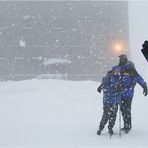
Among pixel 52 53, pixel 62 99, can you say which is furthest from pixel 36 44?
pixel 62 99

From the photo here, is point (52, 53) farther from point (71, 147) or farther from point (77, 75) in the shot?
point (71, 147)

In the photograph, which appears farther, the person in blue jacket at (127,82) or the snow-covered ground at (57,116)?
the person in blue jacket at (127,82)

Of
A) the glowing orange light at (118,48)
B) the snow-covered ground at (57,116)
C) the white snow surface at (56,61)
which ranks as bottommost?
the snow-covered ground at (57,116)

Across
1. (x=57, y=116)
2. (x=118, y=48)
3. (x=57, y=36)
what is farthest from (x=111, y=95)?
(x=57, y=36)

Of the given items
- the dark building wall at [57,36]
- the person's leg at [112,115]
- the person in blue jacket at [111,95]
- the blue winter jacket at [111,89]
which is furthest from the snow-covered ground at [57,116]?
the dark building wall at [57,36]

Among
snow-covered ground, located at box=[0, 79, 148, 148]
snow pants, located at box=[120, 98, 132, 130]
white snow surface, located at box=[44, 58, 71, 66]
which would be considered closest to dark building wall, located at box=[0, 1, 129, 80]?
white snow surface, located at box=[44, 58, 71, 66]

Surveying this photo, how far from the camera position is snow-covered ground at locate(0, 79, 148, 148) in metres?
10.9

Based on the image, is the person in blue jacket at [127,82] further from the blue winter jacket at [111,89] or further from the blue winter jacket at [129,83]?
the blue winter jacket at [111,89]

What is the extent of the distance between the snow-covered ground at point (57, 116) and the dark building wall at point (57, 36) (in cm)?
819

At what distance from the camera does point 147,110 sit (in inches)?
655

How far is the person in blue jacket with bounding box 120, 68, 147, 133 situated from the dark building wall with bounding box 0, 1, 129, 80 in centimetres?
2089

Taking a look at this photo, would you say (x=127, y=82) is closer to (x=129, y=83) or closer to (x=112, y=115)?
(x=129, y=83)

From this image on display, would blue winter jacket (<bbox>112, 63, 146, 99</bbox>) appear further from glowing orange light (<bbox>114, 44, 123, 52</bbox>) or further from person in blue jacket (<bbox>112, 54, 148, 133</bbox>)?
glowing orange light (<bbox>114, 44, 123, 52</bbox>)

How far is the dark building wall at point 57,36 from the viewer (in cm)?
3272
